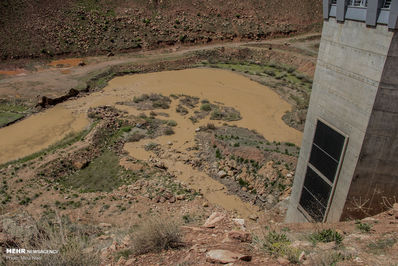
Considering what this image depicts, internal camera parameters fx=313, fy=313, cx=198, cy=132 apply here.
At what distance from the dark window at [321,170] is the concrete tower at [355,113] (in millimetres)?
30

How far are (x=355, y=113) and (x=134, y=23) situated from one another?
45.6m

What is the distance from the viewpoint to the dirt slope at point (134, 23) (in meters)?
42.1

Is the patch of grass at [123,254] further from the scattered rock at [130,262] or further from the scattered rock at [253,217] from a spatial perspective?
the scattered rock at [253,217]

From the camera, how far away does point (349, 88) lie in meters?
8.84

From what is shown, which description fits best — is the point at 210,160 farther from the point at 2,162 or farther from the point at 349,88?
the point at 2,162

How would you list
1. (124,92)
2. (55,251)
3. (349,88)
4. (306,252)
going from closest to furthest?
1. (55,251)
2. (306,252)
3. (349,88)
4. (124,92)

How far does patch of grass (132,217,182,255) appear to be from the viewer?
6.39 m

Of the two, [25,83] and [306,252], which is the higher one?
[306,252]

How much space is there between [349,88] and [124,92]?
26171 millimetres

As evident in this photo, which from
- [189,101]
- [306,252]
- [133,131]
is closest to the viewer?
[306,252]

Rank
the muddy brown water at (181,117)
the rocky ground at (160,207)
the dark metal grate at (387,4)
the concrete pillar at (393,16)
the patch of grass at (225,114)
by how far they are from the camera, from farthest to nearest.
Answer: the patch of grass at (225,114), the muddy brown water at (181,117), the dark metal grate at (387,4), the concrete pillar at (393,16), the rocky ground at (160,207)

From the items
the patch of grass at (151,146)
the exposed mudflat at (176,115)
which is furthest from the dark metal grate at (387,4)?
the patch of grass at (151,146)

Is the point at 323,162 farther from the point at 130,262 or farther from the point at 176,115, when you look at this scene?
the point at 176,115

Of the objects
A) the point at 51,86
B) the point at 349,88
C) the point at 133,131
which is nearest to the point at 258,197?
the point at 349,88
